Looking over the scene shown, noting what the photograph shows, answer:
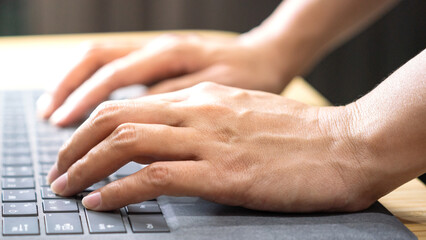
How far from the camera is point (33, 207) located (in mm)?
577

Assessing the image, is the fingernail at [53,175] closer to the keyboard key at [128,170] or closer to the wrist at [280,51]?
the keyboard key at [128,170]

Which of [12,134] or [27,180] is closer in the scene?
[27,180]

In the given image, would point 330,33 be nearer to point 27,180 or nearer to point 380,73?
point 27,180

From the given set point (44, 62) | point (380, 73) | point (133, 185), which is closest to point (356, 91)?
→ point (380, 73)

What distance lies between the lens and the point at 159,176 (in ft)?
1.89

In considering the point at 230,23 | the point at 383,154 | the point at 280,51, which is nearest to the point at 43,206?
the point at 383,154

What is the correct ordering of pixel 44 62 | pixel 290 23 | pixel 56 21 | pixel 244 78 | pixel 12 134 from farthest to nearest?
pixel 56 21 → pixel 44 62 → pixel 290 23 → pixel 244 78 → pixel 12 134

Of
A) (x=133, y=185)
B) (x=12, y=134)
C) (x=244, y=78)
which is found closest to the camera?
(x=133, y=185)

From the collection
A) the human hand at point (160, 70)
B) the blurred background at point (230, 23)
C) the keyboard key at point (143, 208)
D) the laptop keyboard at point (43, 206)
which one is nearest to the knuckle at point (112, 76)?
the human hand at point (160, 70)

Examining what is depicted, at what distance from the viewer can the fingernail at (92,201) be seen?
579 millimetres

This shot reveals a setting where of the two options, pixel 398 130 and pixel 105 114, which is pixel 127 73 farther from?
pixel 398 130

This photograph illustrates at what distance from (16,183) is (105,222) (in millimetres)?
140

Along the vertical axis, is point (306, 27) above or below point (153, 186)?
above

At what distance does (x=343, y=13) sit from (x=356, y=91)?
1338 mm
